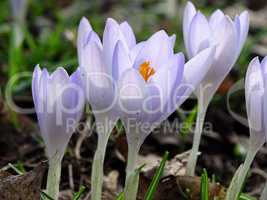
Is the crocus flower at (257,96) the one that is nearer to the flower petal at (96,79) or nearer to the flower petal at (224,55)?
the flower petal at (224,55)

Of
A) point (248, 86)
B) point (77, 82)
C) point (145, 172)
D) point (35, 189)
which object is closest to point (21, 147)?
point (145, 172)

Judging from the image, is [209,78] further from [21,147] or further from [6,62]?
[6,62]

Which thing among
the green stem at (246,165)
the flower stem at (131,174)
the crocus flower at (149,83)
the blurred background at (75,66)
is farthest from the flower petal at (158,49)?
the blurred background at (75,66)

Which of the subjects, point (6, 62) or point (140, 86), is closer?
point (140, 86)

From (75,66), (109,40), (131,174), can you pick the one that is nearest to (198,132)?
(131,174)
